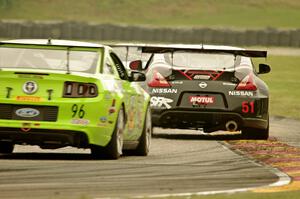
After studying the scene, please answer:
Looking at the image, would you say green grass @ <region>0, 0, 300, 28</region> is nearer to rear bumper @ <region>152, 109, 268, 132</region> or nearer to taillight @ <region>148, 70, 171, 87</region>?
taillight @ <region>148, 70, 171, 87</region>

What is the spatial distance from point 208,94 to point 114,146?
5.35 metres

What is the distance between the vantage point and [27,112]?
13.0 metres

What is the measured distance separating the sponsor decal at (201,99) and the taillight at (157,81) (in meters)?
0.39

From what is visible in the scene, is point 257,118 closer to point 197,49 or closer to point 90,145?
point 197,49

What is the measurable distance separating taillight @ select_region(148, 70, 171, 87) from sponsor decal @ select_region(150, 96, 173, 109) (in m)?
0.19

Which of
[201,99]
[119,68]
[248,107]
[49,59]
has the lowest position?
[248,107]

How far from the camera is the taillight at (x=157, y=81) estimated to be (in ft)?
61.4

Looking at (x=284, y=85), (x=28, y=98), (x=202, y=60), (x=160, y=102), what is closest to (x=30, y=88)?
(x=28, y=98)

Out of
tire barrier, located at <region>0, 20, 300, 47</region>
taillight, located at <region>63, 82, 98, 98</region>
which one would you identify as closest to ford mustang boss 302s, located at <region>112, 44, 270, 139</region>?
taillight, located at <region>63, 82, 98, 98</region>

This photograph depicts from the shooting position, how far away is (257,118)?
18.8m

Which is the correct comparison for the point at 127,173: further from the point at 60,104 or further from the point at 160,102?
the point at 160,102

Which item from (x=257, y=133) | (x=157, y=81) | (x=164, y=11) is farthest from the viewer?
(x=164, y=11)

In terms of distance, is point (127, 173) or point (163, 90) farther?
point (163, 90)

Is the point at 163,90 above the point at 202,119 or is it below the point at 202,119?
above
